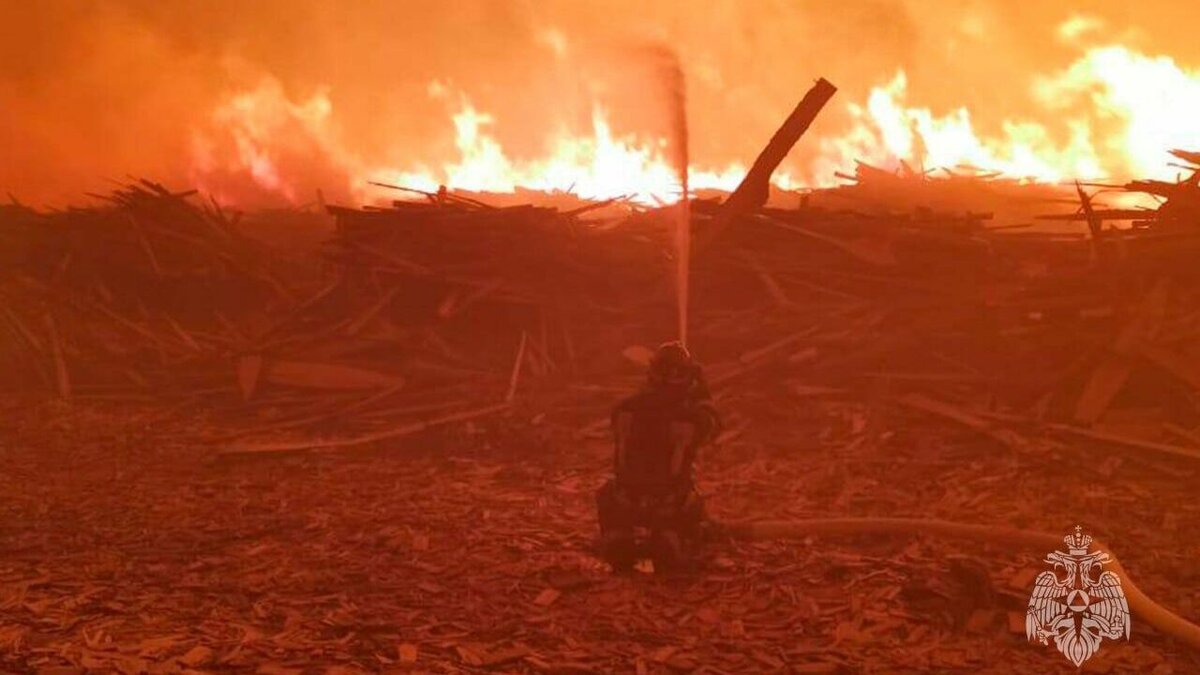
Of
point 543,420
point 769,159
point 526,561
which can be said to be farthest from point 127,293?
point 526,561

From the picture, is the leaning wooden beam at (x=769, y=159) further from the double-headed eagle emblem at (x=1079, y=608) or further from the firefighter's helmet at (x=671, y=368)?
the double-headed eagle emblem at (x=1079, y=608)

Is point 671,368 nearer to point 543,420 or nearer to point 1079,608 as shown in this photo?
point 1079,608

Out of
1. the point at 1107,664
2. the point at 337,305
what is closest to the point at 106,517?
the point at 337,305

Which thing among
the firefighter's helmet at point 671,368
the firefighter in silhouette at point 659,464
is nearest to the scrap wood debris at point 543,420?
the firefighter in silhouette at point 659,464

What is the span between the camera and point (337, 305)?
40.7ft

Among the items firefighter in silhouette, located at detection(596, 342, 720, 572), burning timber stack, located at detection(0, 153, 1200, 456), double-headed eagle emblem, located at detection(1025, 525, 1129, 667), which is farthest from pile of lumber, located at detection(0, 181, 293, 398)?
double-headed eagle emblem, located at detection(1025, 525, 1129, 667)

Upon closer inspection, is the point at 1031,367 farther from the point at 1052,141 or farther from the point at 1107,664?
the point at 1052,141

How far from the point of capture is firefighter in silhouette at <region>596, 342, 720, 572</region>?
5.61 metres

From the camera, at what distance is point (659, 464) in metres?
5.66

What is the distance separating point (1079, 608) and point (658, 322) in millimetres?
6902

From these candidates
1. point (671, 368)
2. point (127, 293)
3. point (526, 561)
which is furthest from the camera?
point (127, 293)

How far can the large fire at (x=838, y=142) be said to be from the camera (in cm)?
2105

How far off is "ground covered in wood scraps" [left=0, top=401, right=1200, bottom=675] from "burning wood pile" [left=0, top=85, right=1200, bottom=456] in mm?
820

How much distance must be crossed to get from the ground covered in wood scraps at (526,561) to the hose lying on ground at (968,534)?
0.44ft
